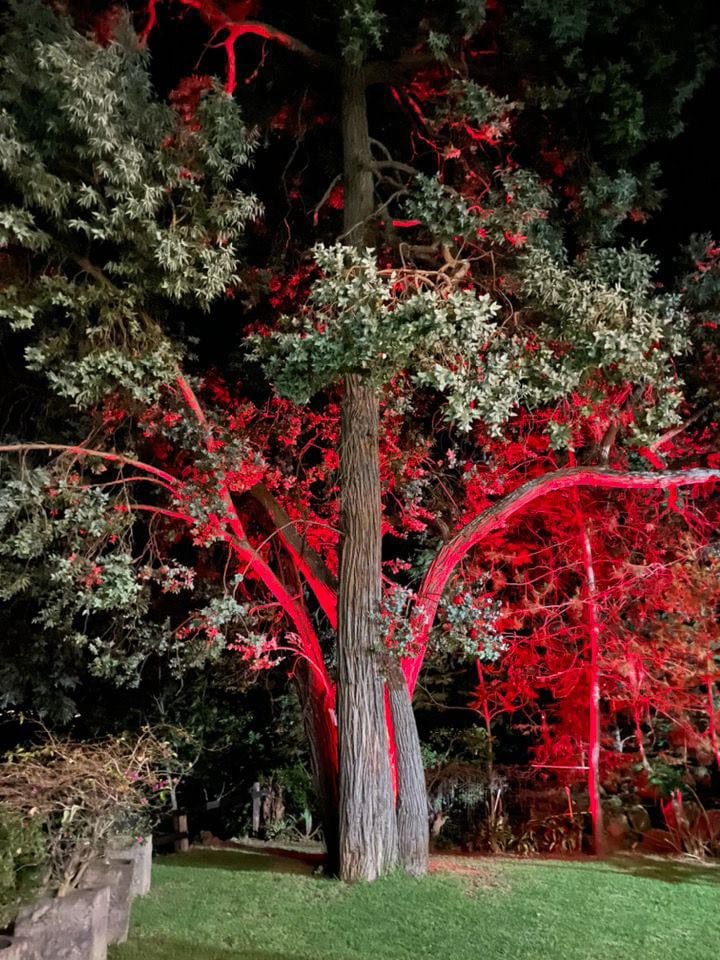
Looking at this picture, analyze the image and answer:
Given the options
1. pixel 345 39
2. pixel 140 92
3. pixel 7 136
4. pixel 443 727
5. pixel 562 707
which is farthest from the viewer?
pixel 443 727

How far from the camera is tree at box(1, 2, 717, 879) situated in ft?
24.2

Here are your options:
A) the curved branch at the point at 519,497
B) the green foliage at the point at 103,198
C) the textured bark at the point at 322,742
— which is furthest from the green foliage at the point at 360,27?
the textured bark at the point at 322,742

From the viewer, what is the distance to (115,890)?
621cm

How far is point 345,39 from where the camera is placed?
8.78 m

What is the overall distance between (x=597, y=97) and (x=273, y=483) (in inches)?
239

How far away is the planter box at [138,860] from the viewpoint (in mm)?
7266

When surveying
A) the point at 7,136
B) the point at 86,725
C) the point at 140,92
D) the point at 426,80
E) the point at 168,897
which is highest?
the point at 426,80

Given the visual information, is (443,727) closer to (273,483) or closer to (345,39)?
(273,483)

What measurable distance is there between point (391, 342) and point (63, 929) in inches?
200

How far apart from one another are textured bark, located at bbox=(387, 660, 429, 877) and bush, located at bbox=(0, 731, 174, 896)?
308cm

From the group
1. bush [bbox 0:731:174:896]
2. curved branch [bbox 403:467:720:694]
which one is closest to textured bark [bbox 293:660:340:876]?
curved branch [bbox 403:467:720:694]

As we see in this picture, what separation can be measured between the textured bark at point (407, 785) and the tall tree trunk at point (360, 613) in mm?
270

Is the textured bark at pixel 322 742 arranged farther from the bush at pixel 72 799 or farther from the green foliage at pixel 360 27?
the green foliage at pixel 360 27

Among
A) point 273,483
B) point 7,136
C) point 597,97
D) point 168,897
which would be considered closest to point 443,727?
point 273,483
